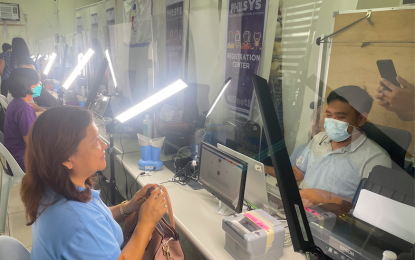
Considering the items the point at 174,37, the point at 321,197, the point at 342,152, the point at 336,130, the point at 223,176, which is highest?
the point at 174,37

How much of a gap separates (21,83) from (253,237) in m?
2.69

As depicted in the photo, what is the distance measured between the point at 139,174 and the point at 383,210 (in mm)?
1707

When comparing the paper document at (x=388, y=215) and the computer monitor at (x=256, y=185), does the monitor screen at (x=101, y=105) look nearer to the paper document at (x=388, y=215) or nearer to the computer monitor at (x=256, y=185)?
the computer monitor at (x=256, y=185)

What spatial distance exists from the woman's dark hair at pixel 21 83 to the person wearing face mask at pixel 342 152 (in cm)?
265

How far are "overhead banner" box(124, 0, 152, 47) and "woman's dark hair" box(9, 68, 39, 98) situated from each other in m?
1.36

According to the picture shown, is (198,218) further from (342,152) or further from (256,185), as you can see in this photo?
(342,152)

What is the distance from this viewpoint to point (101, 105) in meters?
3.92

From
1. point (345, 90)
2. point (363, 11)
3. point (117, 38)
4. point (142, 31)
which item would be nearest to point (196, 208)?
point (345, 90)

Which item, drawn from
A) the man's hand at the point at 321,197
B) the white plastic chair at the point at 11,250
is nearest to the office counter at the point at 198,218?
the man's hand at the point at 321,197

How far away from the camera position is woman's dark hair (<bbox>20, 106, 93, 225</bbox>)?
1.05 metres

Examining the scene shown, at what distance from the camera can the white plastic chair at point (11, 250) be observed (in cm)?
104

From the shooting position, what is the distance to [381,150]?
1.59 metres

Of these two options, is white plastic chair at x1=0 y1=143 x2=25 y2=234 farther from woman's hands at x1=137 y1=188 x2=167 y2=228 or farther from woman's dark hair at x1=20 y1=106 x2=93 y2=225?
woman's hands at x1=137 y1=188 x2=167 y2=228

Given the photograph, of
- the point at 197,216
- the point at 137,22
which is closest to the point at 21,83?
the point at 137,22
